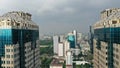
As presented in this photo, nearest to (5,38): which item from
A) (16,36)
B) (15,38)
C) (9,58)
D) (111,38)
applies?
(15,38)

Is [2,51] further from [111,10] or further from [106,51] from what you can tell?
[111,10]

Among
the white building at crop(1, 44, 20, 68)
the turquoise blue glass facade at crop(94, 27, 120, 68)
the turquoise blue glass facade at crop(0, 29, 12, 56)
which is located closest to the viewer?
the white building at crop(1, 44, 20, 68)

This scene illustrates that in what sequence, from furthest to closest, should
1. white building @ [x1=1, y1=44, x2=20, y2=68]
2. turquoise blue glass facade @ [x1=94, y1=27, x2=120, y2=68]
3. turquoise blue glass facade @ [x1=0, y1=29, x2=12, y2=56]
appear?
1. turquoise blue glass facade @ [x1=94, y1=27, x2=120, y2=68]
2. turquoise blue glass facade @ [x1=0, y1=29, x2=12, y2=56]
3. white building @ [x1=1, y1=44, x2=20, y2=68]

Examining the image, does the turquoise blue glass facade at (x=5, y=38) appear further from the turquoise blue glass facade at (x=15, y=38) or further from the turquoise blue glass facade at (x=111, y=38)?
the turquoise blue glass facade at (x=111, y=38)

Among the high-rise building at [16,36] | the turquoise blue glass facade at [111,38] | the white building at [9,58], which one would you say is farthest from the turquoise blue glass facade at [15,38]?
the turquoise blue glass facade at [111,38]

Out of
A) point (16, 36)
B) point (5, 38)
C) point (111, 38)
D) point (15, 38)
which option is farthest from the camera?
point (16, 36)

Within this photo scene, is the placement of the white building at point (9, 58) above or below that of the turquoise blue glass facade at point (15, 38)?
below

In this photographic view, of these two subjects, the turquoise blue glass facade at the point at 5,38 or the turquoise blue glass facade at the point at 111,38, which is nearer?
the turquoise blue glass facade at the point at 5,38

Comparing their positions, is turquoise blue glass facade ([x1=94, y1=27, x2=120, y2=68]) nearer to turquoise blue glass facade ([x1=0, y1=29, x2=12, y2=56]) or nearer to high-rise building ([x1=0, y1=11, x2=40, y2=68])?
high-rise building ([x1=0, y1=11, x2=40, y2=68])

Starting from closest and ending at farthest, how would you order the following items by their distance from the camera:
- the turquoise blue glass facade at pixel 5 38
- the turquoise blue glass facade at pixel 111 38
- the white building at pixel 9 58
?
the white building at pixel 9 58 → the turquoise blue glass facade at pixel 5 38 → the turquoise blue glass facade at pixel 111 38

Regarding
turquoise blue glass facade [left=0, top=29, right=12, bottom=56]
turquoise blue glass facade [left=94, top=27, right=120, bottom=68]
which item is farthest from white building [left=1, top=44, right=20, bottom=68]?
turquoise blue glass facade [left=94, top=27, right=120, bottom=68]

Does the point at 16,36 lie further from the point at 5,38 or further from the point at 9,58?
the point at 9,58

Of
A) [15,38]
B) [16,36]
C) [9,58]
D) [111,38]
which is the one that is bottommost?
[9,58]
